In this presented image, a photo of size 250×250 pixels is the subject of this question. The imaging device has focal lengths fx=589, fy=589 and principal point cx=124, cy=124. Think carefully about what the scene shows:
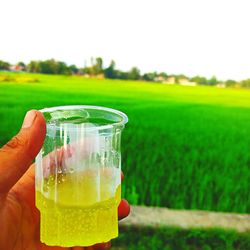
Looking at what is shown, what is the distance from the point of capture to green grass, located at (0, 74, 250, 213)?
3598 millimetres

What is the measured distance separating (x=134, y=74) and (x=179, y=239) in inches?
67.9

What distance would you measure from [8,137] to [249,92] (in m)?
1.79

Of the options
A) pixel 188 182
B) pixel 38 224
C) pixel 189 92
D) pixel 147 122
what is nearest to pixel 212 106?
pixel 189 92

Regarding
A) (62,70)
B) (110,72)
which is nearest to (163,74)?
(110,72)

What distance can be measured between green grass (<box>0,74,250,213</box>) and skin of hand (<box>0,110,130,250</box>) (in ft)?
6.54

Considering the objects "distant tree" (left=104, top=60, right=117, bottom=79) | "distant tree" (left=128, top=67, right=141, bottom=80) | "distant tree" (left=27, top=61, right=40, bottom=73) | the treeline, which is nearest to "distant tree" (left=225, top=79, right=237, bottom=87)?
the treeline

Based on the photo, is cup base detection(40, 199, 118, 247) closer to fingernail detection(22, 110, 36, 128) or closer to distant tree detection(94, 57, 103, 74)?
fingernail detection(22, 110, 36, 128)

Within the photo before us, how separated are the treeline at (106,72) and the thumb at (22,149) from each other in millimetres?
3079

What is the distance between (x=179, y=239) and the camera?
291 centimetres

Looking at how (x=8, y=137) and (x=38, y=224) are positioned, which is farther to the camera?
(x=8, y=137)

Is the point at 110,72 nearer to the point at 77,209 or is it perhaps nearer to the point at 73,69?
the point at 73,69

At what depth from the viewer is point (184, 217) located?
3031 mm

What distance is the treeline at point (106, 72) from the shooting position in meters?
4.30

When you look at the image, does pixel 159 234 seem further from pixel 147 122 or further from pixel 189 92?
pixel 189 92
